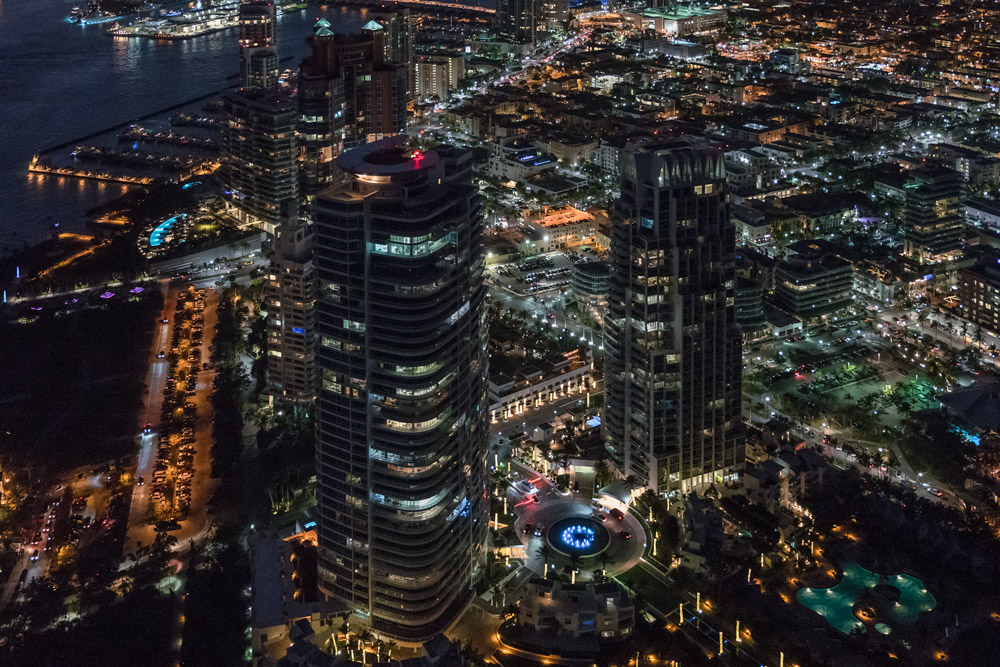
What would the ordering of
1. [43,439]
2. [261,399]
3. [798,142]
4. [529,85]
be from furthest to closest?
[529,85], [798,142], [261,399], [43,439]

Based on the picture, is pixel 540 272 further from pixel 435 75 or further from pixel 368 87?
pixel 435 75

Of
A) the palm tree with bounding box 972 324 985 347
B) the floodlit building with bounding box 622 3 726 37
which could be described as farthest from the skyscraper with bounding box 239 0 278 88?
the floodlit building with bounding box 622 3 726 37

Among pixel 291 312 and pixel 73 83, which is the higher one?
pixel 73 83

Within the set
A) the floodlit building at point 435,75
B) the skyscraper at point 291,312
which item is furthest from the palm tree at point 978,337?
the floodlit building at point 435,75

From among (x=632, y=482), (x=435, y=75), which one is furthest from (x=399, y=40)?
(x=632, y=482)

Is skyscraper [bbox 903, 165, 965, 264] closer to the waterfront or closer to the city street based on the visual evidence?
the city street

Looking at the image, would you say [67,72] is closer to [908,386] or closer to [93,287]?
[93,287]

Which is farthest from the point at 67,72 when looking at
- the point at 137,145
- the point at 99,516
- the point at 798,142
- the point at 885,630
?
the point at 885,630
